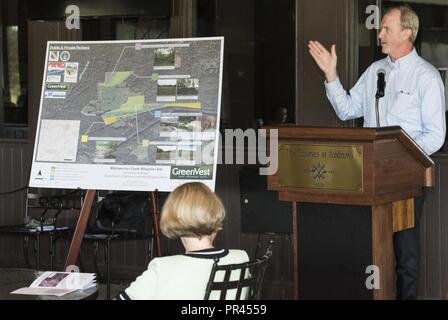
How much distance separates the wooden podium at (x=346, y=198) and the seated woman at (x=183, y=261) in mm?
1139

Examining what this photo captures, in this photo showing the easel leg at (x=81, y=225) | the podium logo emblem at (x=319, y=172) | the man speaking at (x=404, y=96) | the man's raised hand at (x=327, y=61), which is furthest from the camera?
the easel leg at (x=81, y=225)

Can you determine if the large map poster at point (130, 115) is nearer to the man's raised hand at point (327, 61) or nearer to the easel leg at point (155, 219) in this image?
the easel leg at point (155, 219)

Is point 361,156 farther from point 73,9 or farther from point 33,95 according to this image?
point 33,95

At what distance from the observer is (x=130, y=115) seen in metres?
5.89

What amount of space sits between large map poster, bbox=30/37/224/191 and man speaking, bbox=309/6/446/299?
2.73 ft

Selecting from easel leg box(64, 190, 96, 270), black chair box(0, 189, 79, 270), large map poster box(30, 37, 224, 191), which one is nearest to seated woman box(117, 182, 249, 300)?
large map poster box(30, 37, 224, 191)

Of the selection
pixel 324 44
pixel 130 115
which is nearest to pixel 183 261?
pixel 130 115

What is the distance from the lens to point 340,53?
20.2 feet

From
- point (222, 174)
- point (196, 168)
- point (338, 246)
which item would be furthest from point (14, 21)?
point (338, 246)

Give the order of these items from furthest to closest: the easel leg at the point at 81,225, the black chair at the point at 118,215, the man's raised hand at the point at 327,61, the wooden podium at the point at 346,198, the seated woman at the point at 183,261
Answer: the black chair at the point at 118,215 < the easel leg at the point at 81,225 < the man's raised hand at the point at 327,61 < the wooden podium at the point at 346,198 < the seated woman at the point at 183,261

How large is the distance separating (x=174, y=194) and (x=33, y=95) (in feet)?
14.8

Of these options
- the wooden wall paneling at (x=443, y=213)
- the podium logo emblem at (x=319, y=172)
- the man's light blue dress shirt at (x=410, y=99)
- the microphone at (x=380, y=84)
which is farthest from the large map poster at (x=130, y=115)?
the wooden wall paneling at (x=443, y=213)

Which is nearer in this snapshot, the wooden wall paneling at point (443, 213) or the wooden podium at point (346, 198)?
the wooden podium at point (346, 198)

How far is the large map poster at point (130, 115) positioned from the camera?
5727 mm
